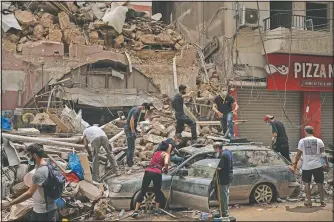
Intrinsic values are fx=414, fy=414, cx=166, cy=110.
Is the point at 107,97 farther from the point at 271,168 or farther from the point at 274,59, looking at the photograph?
the point at 271,168

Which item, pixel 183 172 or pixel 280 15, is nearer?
pixel 183 172

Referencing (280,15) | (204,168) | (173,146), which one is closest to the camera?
(204,168)

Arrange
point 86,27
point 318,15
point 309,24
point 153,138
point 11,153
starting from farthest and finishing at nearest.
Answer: point 318,15 < point 309,24 < point 86,27 < point 153,138 < point 11,153

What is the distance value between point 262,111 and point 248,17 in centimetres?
424

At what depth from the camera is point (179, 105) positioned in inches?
425

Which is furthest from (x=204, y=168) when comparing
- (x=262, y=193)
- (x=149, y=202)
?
(x=262, y=193)

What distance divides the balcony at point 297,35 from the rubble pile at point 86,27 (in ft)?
12.4

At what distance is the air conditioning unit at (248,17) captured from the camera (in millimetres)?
16817

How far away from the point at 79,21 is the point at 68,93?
3.71 m

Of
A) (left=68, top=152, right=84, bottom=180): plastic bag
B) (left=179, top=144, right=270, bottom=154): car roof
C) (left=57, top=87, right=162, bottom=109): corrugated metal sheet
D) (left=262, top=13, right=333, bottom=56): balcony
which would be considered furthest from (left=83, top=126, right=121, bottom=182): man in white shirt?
(left=262, top=13, right=333, bottom=56): balcony

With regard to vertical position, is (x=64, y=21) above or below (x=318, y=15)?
below

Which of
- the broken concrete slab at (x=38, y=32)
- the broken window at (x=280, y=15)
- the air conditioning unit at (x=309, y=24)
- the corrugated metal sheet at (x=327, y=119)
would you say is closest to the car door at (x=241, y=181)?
the broken concrete slab at (x=38, y=32)

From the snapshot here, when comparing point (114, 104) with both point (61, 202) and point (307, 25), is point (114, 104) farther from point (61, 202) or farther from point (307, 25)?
point (307, 25)

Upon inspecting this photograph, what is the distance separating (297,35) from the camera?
1714 centimetres
